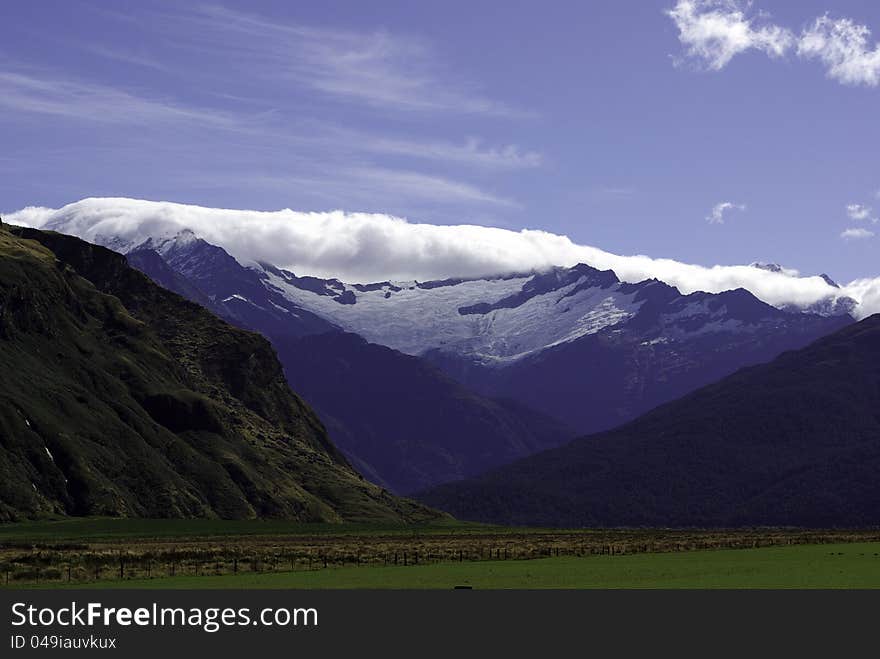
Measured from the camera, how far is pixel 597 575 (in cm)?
9081

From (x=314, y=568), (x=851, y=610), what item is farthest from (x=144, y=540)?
(x=851, y=610)

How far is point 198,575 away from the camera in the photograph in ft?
320

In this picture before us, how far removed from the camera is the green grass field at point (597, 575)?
79812 mm

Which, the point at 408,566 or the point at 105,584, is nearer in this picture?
the point at 105,584

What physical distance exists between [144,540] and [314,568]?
3046 inches

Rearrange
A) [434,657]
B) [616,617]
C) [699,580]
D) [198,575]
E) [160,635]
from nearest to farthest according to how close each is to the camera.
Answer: [434,657] → [160,635] → [616,617] → [699,580] → [198,575]

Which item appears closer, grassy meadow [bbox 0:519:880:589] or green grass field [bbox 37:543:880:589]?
green grass field [bbox 37:543:880:589]

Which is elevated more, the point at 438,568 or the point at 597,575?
the point at 597,575

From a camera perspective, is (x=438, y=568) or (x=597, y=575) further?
(x=438, y=568)

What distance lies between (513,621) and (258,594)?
16.0 metres

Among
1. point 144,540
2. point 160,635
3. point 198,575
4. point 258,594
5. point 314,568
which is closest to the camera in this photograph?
point 160,635

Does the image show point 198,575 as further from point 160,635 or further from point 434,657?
point 434,657

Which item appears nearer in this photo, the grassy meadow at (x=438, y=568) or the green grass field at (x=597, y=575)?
the green grass field at (x=597, y=575)

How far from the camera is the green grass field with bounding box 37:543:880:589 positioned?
7981 cm
